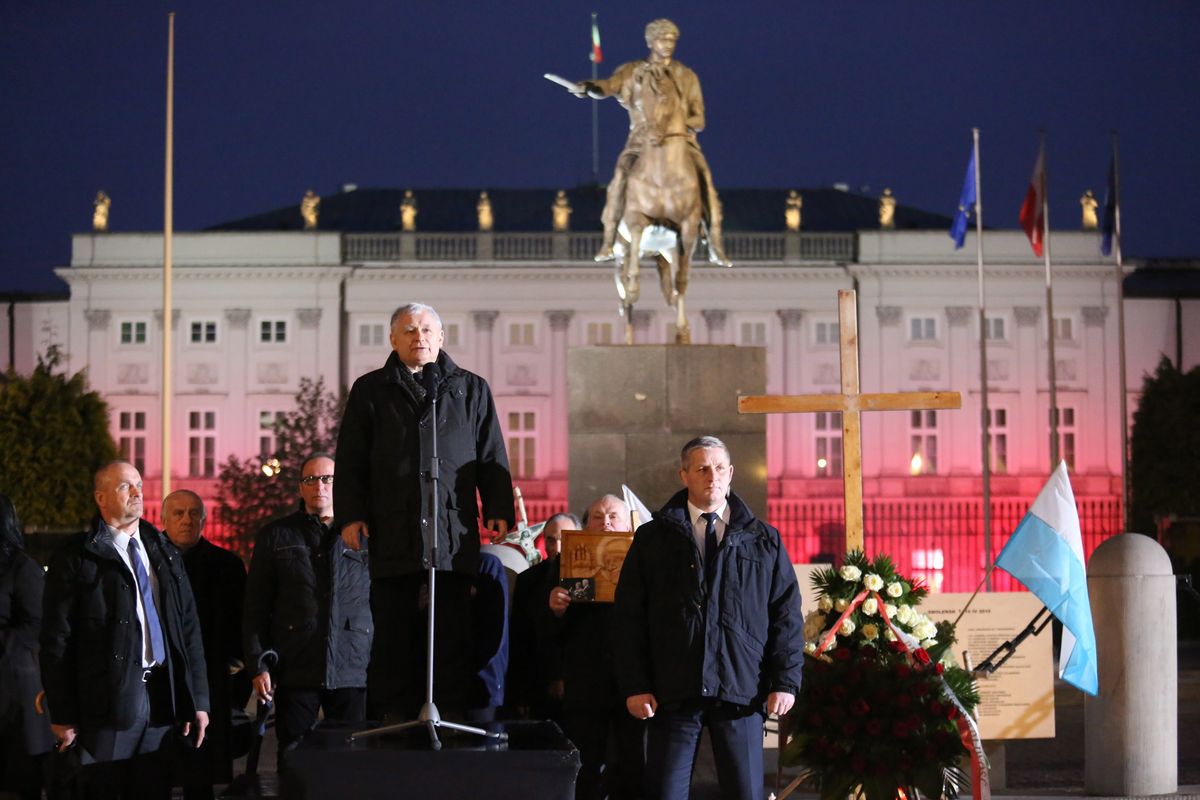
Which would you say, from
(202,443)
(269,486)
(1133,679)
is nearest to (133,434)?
(202,443)

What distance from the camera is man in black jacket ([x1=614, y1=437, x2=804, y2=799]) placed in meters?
6.42

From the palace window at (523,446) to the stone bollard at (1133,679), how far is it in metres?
44.6

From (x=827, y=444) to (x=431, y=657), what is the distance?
48.4 m

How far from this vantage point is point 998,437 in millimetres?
54156

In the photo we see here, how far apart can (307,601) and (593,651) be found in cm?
130

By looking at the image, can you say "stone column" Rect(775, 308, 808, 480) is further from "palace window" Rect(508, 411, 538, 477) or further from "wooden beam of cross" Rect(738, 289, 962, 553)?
"wooden beam of cross" Rect(738, 289, 962, 553)

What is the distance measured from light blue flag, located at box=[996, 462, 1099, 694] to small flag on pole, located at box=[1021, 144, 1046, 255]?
1085 inches

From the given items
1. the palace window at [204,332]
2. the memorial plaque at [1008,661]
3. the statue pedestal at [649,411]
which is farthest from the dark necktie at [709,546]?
the palace window at [204,332]

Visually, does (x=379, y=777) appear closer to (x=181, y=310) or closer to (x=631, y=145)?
(x=631, y=145)

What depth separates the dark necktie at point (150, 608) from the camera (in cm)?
666

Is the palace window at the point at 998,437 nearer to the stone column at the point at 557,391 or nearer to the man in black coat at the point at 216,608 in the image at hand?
Result: the stone column at the point at 557,391

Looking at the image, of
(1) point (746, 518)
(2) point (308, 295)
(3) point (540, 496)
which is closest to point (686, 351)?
(1) point (746, 518)

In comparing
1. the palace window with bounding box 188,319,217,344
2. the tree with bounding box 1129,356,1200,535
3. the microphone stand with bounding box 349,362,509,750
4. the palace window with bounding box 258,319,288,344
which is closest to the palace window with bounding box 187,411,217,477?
the palace window with bounding box 188,319,217,344

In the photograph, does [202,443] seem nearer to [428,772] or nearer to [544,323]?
[544,323]
